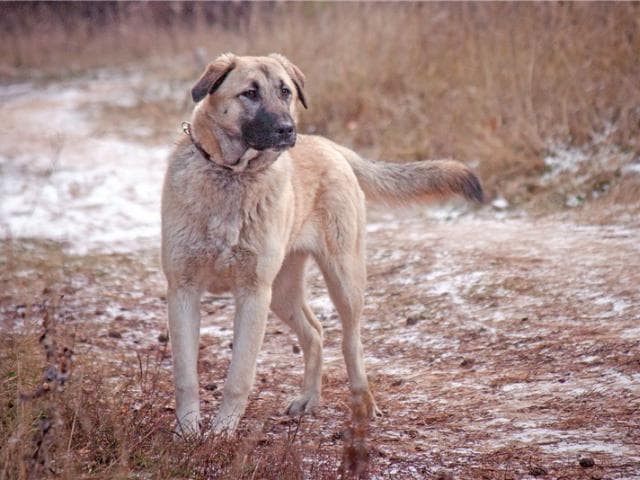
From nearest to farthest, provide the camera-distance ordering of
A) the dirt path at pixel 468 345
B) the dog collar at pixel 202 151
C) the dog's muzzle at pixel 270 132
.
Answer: the dirt path at pixel 468 345 < the dog's muzzle at pixel 270 132 < the dog collar at pixel 202 151

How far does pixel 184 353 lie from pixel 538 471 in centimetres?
164

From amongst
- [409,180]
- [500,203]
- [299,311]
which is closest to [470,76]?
[500,203]

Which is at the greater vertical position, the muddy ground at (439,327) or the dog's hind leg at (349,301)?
the dog's hind leg at (349,301)

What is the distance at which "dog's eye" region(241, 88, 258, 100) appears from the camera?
4301mm

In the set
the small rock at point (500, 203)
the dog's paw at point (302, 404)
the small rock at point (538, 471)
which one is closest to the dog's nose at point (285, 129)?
the dog's paw at point (302, 404)

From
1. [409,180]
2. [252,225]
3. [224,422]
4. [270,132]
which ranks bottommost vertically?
[224,422]

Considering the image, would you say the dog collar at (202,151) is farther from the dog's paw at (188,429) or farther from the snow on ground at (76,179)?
the snow on ground at (76,179)

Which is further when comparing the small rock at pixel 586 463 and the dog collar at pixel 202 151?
the dog collar at pixel 202 151

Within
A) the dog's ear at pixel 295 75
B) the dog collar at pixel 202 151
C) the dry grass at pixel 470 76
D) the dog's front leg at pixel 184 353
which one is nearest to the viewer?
the dog's front leg at pixel 184 353

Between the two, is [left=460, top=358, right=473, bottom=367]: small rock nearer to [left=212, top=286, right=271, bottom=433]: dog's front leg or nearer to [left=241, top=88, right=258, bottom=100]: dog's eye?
[left=212, top=286, right=271, bottom=433]: dog's front leg

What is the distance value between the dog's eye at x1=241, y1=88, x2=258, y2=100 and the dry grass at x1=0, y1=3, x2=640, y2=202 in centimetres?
425

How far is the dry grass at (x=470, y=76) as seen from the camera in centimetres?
864

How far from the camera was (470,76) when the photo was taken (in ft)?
32.0

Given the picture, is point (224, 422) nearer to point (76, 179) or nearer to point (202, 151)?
point (202, 151)
